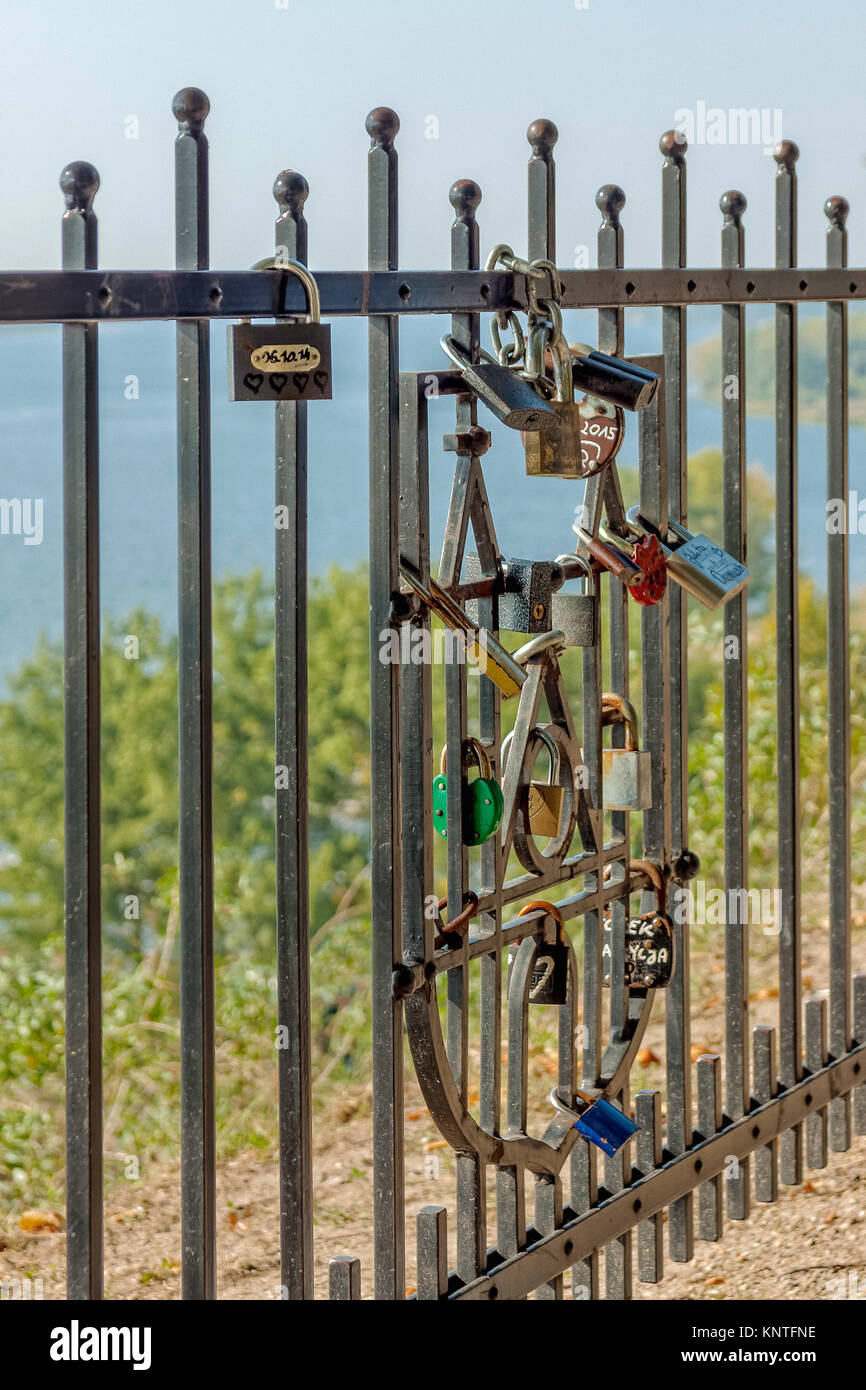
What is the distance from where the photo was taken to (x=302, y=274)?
1.86 metres

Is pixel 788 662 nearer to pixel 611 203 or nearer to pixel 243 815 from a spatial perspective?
pixel 611 203

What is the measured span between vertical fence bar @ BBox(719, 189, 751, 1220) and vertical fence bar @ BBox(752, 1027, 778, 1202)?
0.06 m

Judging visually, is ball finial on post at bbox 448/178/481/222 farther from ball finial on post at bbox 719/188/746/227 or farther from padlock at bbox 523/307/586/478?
ball finial on post at bbox 719/188/746/227

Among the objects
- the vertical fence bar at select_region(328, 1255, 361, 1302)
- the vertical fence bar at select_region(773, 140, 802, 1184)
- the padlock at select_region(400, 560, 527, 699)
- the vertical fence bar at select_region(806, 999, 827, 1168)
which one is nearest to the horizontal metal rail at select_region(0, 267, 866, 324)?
the vertical fence bar at select_region(773, 140, 802, 1184)

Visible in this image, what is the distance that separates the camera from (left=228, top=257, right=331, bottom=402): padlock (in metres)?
1.79

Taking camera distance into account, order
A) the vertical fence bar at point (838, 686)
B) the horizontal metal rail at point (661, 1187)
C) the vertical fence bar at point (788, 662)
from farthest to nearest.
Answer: the vertical fence bar at point (838, 686) < the vertical fence bar at point (788, 662) < the horizontal metal rail at point (661, 1187)

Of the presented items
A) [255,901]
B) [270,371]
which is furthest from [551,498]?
[270,371]

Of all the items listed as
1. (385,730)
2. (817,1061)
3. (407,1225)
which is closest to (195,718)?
(385,730)

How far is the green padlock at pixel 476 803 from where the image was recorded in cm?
220

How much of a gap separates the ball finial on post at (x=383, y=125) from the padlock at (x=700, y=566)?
0.82m

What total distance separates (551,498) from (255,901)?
7655 mm

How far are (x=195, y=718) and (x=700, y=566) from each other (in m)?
1.12

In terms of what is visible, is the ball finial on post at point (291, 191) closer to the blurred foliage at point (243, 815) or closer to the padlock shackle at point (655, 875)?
the padlock shackle at point (655, 875)

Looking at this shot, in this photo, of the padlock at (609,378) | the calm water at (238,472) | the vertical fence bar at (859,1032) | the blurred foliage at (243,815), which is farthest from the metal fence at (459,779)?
the calm water at (238,472)
